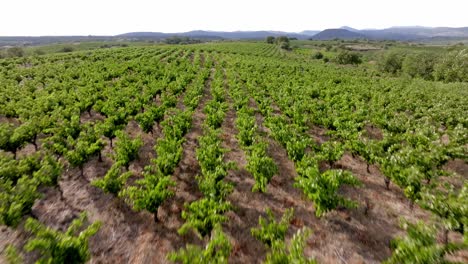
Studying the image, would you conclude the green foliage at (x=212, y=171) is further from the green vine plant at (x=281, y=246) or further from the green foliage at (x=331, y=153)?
the green foliage at (x=331, y=153)

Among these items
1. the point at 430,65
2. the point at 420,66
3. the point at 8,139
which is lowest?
the point at 420,66

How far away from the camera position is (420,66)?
72125mm

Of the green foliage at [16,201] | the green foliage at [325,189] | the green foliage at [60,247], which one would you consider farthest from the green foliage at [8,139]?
the green foliage at [325,189]

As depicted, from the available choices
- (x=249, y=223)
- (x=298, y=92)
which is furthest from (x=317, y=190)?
(x=298, y=92)

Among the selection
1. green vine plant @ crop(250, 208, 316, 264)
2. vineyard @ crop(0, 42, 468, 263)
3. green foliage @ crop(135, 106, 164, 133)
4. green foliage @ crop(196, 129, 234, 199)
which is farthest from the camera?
green foliage @ crop(135, 106, 164, 133)

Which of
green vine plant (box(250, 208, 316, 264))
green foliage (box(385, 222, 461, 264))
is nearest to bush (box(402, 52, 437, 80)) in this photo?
green foliage (box(385, 222, 461, 264))

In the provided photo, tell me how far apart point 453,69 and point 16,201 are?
77622 millimetres

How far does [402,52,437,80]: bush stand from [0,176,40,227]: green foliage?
85875 millimetres

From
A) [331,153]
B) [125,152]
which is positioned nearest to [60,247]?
[125,152]

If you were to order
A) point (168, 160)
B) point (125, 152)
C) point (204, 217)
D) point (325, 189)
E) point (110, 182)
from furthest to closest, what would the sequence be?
1. point (125, 152)
2. point (168, 160)
3. point (110, 182)
4. point (325, 189)
5. point (204, 217)

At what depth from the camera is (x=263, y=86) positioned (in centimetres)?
3434

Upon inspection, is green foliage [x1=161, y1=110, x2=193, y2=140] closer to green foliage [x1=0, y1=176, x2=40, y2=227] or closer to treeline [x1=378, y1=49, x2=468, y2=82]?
green foliage [x1=0, y1=176, x2=40, y2=227]

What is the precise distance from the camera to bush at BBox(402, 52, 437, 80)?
236ft

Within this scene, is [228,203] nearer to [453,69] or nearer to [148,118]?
[148,118]
